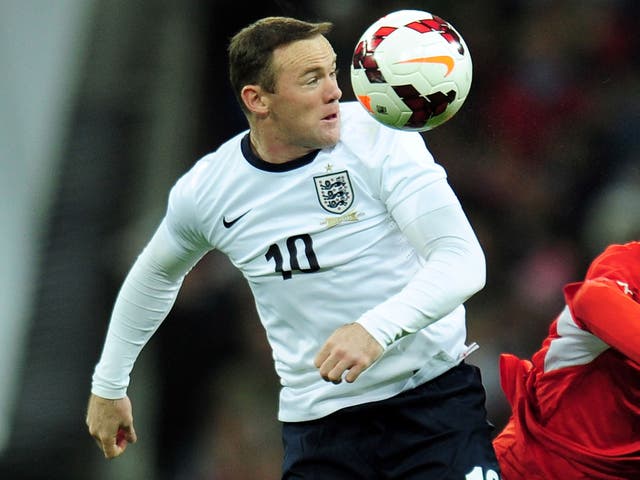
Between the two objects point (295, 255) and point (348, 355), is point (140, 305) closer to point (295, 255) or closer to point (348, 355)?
point (295, 255)

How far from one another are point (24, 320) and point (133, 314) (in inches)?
88.3

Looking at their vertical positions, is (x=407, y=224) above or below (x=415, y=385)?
above

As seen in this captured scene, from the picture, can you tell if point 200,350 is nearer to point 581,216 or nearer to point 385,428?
point 581,216

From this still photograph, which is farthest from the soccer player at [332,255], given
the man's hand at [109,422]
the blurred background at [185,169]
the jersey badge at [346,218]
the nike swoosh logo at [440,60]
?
the blurred background at [185,169]

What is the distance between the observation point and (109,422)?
351 cm

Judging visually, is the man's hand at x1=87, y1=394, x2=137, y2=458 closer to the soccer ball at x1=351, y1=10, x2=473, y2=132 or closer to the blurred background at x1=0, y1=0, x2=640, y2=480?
the soccer ball at x1=351, y1=10, x2=473, y2=132

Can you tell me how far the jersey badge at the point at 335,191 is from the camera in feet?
10.1

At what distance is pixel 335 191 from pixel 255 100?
39cm

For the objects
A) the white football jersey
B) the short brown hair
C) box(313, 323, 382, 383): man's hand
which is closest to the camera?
box(313, 323, 382, 383): man's hand

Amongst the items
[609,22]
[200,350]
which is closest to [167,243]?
[200,350]

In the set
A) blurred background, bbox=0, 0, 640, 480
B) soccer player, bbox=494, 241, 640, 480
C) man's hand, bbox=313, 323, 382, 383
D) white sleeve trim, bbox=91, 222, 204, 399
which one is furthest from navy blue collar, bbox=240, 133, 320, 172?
blurred background, bbox=0, 0, 640, 480

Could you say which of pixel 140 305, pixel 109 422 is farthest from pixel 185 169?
pixel 109 422

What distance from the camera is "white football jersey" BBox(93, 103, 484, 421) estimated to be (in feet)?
9.98

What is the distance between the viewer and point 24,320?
220 inches
